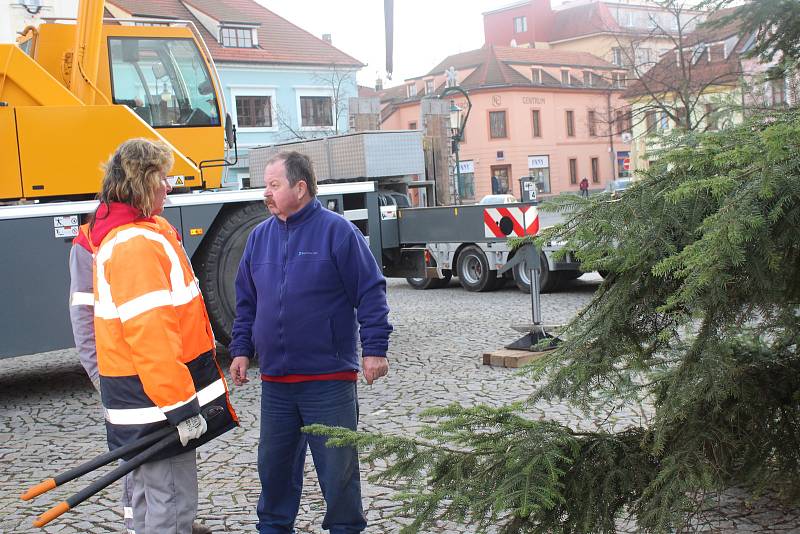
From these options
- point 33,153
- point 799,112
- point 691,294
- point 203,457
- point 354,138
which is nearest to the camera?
point 691,294

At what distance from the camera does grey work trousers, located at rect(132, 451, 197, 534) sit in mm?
3729

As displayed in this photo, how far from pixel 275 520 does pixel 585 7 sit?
8234 cm

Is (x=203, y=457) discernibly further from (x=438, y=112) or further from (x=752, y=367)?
(x=438, y=112)

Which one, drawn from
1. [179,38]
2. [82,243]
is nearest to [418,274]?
[179,38]

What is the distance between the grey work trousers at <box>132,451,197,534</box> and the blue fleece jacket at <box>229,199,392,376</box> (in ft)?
1.99

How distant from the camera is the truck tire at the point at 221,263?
9.58 m

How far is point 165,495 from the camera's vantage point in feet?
12.3

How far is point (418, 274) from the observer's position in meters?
13.0

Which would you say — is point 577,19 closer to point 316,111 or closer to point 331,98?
point 331,98

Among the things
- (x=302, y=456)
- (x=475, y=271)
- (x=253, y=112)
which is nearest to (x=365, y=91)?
(x=253, y=112)

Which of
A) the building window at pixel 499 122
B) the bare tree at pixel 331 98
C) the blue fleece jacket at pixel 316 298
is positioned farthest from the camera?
the building window at pixel 499 122

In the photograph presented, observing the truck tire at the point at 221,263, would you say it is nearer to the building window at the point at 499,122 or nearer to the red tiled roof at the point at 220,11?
the red tiled roof at the point at 220,11

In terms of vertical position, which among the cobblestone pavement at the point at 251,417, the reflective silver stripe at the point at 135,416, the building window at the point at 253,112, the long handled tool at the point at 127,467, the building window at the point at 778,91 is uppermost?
the building window at the point at 253,112

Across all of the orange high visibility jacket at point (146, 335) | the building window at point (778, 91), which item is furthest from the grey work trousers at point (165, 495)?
the building window at point (778, 91)
